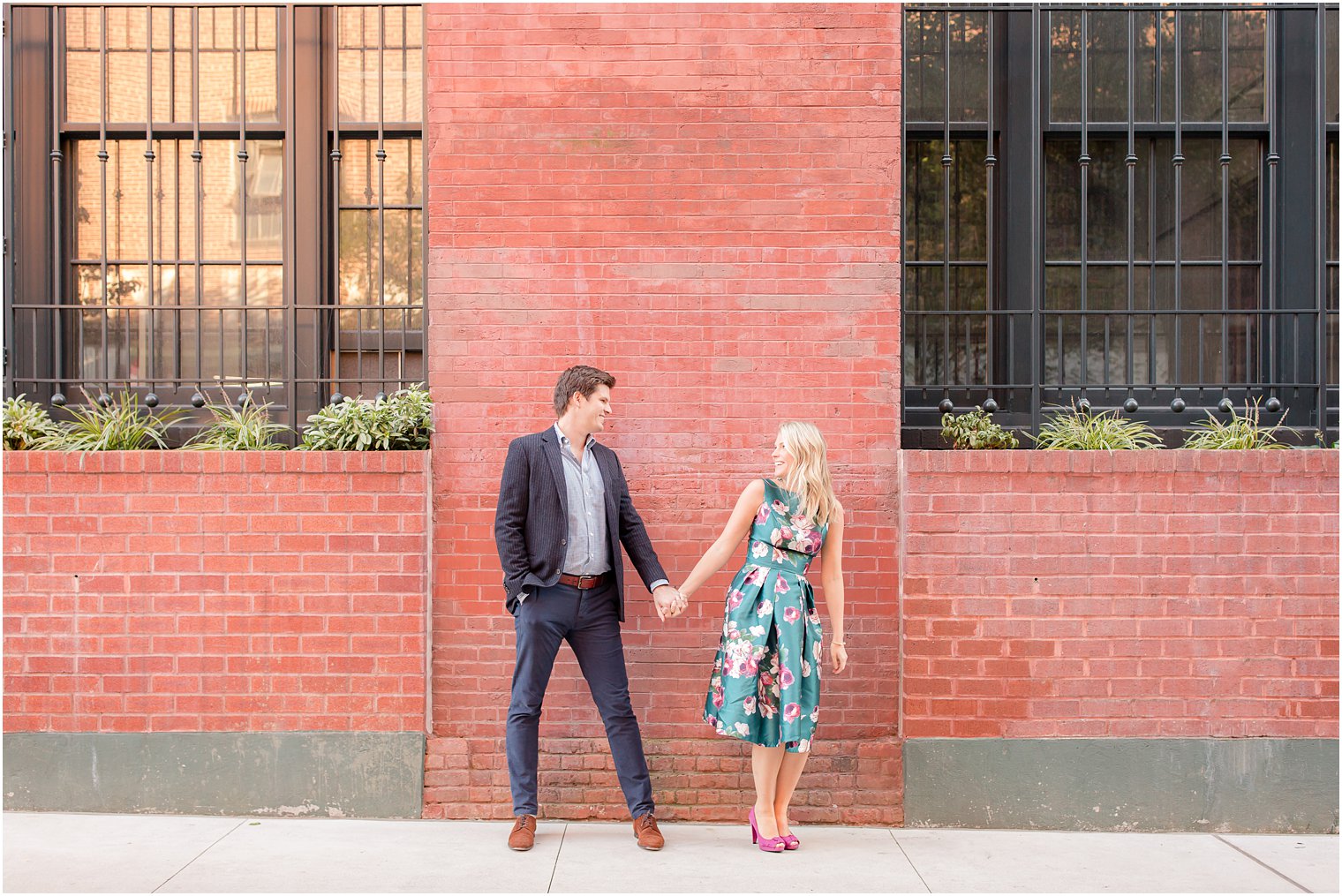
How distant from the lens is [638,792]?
13.5 ft

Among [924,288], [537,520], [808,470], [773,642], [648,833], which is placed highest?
[924,288]

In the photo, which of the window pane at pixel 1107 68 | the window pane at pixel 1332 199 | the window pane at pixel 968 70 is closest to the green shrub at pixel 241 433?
the window pane at pixel 968 70

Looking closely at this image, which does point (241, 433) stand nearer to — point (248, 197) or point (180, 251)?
point (180, 251)

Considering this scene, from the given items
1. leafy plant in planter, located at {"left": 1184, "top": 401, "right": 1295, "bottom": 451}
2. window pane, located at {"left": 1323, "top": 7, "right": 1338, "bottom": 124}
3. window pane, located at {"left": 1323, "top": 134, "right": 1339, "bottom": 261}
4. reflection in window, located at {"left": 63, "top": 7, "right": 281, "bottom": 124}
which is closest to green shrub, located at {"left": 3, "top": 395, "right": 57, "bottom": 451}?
reflection in window, located at {"left": 63, "top": 7, "right": 281, "bottom": 124}

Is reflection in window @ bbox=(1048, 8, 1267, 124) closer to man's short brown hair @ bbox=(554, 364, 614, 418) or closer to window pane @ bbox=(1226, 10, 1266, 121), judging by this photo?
window pane @ bbox=(1226, 10, 1266, 121)

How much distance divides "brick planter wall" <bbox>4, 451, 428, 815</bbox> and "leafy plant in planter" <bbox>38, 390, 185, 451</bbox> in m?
0.16

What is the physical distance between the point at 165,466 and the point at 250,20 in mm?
2985

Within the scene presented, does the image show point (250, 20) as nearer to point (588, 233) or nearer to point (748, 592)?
point (588, 233)

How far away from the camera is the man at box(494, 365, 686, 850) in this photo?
13.2 feet

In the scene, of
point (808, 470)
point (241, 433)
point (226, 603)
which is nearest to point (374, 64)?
point (241, 433)

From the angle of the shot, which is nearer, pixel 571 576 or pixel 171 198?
pixel 571 576

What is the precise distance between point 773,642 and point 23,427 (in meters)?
3.93

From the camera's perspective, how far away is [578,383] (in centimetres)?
411

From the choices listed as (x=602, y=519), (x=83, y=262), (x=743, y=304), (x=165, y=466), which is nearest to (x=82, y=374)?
(x=83, y=262)
